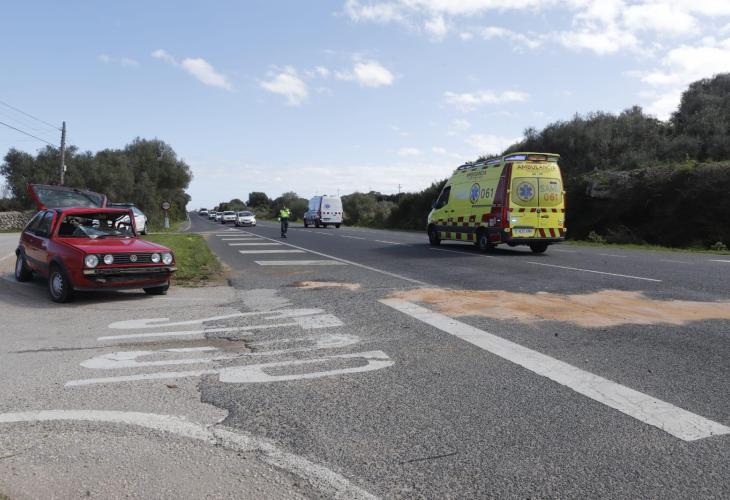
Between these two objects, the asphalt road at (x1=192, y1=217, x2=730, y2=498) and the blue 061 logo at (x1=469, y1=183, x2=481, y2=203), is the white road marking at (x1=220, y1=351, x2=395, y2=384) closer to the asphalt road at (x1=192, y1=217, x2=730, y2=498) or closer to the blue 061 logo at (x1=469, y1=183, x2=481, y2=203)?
the asphalt road at (x1=192, y1=217, x2=730, y2=498)

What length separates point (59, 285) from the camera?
28.5 ft

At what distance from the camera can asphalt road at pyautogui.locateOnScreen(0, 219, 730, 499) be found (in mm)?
3068

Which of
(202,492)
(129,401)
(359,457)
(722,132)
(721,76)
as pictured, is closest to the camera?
(202,492)

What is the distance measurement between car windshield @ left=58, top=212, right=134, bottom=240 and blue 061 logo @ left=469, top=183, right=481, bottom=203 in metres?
10.4

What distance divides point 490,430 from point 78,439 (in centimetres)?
252

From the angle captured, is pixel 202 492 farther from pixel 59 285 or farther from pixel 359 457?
pixel 59 285

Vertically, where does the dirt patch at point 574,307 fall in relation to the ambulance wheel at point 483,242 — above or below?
below

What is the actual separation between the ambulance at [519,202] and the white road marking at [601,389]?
1004 cm

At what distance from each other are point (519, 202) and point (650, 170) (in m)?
14.1

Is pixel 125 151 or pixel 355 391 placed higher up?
pixel 125 151

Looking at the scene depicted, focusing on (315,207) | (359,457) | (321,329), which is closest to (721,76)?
(315,207)

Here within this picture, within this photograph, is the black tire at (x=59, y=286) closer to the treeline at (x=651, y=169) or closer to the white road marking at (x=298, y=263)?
→ the white road marking at (x=298, y=263)

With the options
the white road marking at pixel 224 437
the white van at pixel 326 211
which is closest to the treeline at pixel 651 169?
the white van at pixel 326 211

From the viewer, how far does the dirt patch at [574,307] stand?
712cm
